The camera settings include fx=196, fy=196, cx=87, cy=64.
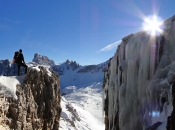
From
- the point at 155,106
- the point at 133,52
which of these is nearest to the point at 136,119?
the point at 155,106

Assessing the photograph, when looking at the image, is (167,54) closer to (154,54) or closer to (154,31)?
(154,54)

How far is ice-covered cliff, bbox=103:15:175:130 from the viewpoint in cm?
674

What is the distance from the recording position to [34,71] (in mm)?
18844

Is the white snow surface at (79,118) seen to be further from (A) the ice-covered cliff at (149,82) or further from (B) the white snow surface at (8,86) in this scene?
(A) the ice-covered cliff at (149,82)

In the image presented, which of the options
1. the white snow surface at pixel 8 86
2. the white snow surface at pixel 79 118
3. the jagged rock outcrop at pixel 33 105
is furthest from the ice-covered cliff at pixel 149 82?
the white snow surface at pixel 79 118

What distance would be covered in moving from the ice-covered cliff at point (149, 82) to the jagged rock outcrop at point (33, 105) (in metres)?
7.69

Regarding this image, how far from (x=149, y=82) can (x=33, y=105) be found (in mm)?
12142

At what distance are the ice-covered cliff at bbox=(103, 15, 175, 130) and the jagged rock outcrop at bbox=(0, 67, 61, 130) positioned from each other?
769 cm

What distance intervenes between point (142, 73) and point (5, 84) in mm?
10764

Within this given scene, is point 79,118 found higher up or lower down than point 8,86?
lower down

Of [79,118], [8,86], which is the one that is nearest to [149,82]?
[8,86]

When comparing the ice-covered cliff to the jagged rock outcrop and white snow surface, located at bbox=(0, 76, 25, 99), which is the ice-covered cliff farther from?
white snow surface, located at bbox=(0, 76, 25, 99)

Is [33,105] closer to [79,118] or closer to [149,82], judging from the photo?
[149,82]

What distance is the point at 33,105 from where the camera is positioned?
17547 mm
